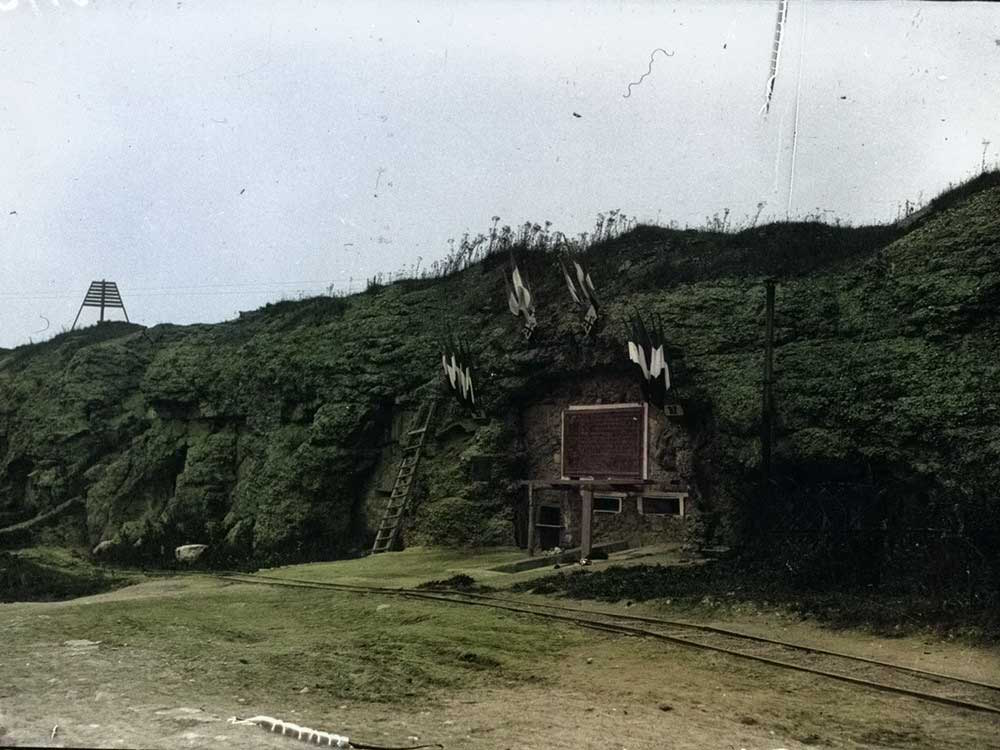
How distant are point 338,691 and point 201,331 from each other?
26.7 metres

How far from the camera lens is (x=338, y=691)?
680 cm

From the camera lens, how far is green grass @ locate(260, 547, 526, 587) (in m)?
13.5

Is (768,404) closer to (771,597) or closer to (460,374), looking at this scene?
(771,597)

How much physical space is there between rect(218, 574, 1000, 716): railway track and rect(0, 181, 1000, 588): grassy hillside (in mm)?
3005

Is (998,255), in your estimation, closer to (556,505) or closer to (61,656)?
(556,505)

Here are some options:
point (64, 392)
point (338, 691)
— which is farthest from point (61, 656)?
point (64, 392)

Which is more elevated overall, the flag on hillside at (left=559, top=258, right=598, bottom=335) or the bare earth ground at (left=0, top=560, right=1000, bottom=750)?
the flag on hillside at (left=559, top=258, right=598, bottom=335)

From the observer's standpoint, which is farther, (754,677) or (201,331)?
(201,331)

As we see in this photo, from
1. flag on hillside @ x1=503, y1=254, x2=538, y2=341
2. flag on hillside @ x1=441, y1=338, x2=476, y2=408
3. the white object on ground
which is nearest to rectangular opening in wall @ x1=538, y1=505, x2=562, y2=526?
flag on hillside @ x1=441, y1=338, x2=476, y2=408

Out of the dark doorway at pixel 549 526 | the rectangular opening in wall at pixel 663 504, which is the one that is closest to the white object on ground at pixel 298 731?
the rectangular opening in wall at pixel 663 504

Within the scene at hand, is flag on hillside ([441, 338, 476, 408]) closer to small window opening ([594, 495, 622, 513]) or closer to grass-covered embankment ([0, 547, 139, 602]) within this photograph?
small window opening ([594, 495, 622, 513])

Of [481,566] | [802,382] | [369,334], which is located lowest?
[481,566]

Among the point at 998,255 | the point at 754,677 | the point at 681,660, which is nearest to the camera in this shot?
the point at 754,677

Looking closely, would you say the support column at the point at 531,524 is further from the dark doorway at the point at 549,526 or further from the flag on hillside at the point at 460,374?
the flag on hillside at the point at 460,374
